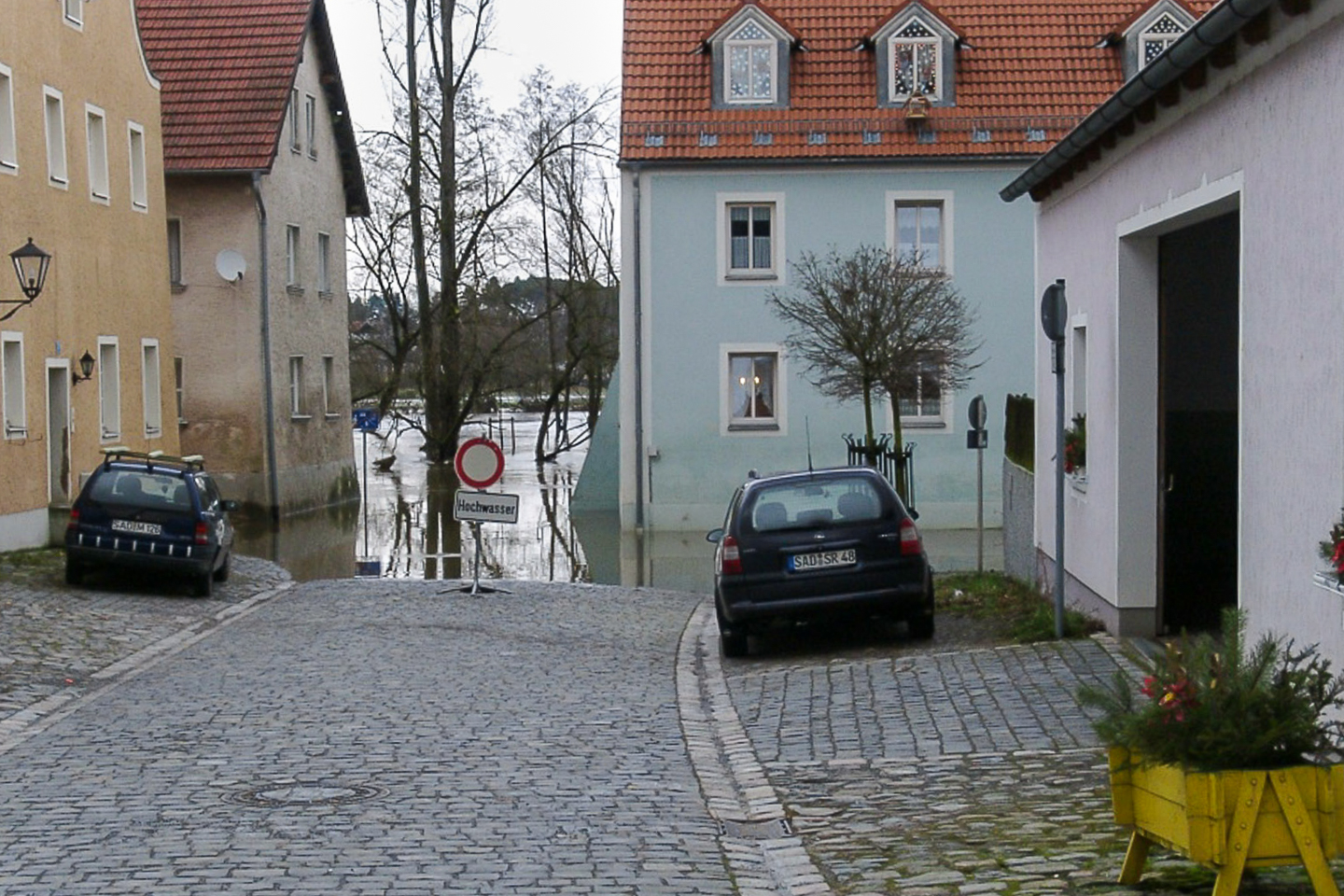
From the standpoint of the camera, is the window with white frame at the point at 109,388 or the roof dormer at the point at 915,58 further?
the roof dormer at the point at 915,58

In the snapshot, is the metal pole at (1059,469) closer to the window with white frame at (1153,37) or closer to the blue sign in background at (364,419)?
the blue sign in background at (364,419)

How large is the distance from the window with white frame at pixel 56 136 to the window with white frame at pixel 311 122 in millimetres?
16812

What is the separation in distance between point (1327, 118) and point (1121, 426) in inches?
238

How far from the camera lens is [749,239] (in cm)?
3756

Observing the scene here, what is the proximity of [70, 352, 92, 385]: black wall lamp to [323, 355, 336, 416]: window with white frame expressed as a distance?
58.0ft

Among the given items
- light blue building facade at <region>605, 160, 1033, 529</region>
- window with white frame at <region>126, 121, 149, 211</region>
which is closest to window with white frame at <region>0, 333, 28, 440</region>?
window with white frame at <region>126, 121, 149, 211</region>

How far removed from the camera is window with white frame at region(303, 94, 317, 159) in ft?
149

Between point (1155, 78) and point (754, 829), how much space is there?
18.0 feet

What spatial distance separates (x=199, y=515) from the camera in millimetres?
22547

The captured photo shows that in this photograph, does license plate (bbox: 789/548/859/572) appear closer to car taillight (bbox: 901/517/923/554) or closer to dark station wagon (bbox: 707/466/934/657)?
dark station wagon (bbox: 707/466/934/657)

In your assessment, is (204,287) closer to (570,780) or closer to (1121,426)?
(1121,426)

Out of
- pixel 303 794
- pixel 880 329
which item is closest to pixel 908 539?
pixel 303 794

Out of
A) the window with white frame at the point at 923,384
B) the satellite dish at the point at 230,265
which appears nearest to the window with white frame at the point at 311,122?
the satellite dish at the point at 230,265

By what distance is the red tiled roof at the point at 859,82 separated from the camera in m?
37.2
